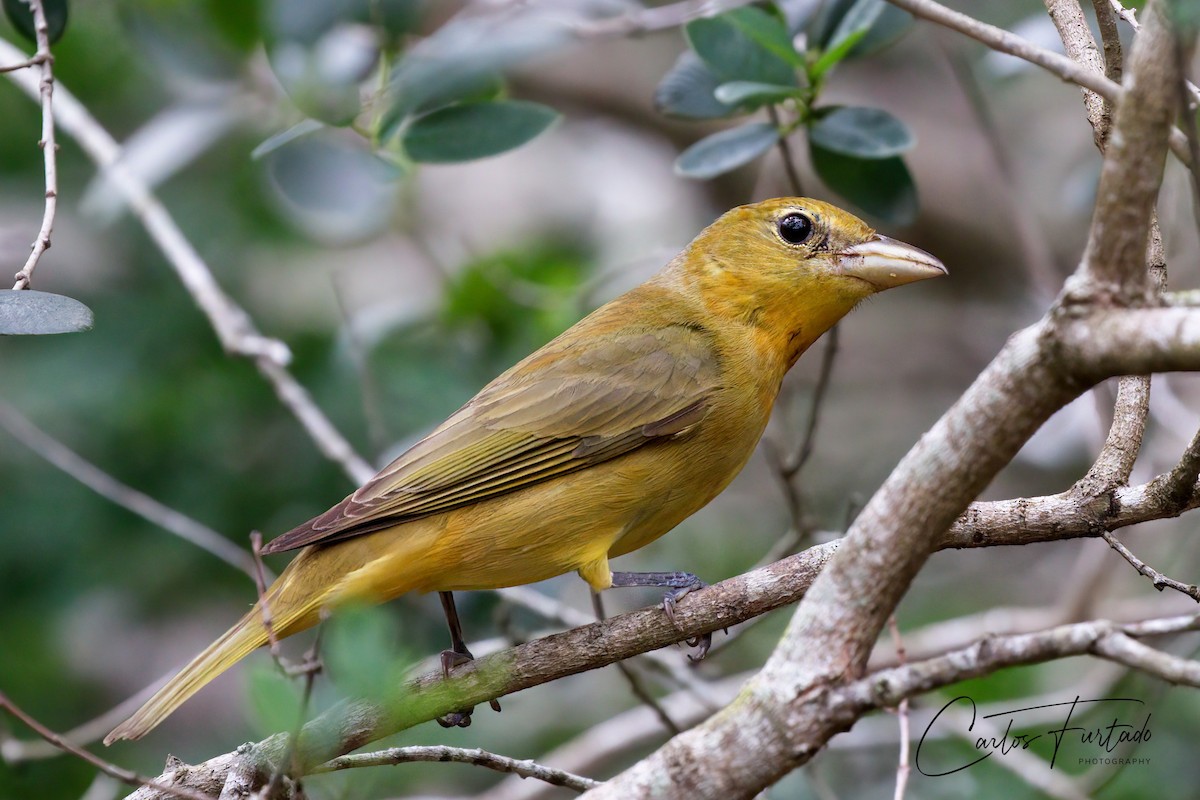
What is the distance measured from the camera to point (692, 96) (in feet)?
12.7

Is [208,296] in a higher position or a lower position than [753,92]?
higher

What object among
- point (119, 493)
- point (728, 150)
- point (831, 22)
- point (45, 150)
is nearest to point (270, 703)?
point (45, 150)

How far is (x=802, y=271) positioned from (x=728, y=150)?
1.44ft

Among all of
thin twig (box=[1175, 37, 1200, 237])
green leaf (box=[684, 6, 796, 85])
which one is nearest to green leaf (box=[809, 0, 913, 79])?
green leaf (box=[684, 6, 796, 85])

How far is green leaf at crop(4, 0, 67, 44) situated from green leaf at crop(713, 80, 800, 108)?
5.90ft

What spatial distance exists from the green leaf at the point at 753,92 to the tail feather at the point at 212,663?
5.99 ft

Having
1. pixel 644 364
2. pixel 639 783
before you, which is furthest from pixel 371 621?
pixel 644 364

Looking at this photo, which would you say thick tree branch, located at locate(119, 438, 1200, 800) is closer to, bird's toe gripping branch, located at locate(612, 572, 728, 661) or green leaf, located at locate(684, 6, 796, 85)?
bird's toe gripping branch, located at locate(612, 572, 728, 661)

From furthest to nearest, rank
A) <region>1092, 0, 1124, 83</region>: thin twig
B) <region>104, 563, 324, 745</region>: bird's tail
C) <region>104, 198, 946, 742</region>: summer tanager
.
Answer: <region>104, 198, 946, 742</region>: summer tanager, <region>104, 563, 324, 745</region>: bird's tail, <region>1092, 0, 1124, 83</region>: thin twig

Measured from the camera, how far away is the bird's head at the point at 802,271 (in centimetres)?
366

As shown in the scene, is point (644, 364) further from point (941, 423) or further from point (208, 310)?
point (941, 423)

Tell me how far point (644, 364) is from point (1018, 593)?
3.26 metres

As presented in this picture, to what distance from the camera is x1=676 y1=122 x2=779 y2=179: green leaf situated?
372 cm

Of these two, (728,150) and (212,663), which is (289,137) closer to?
(728,150)
